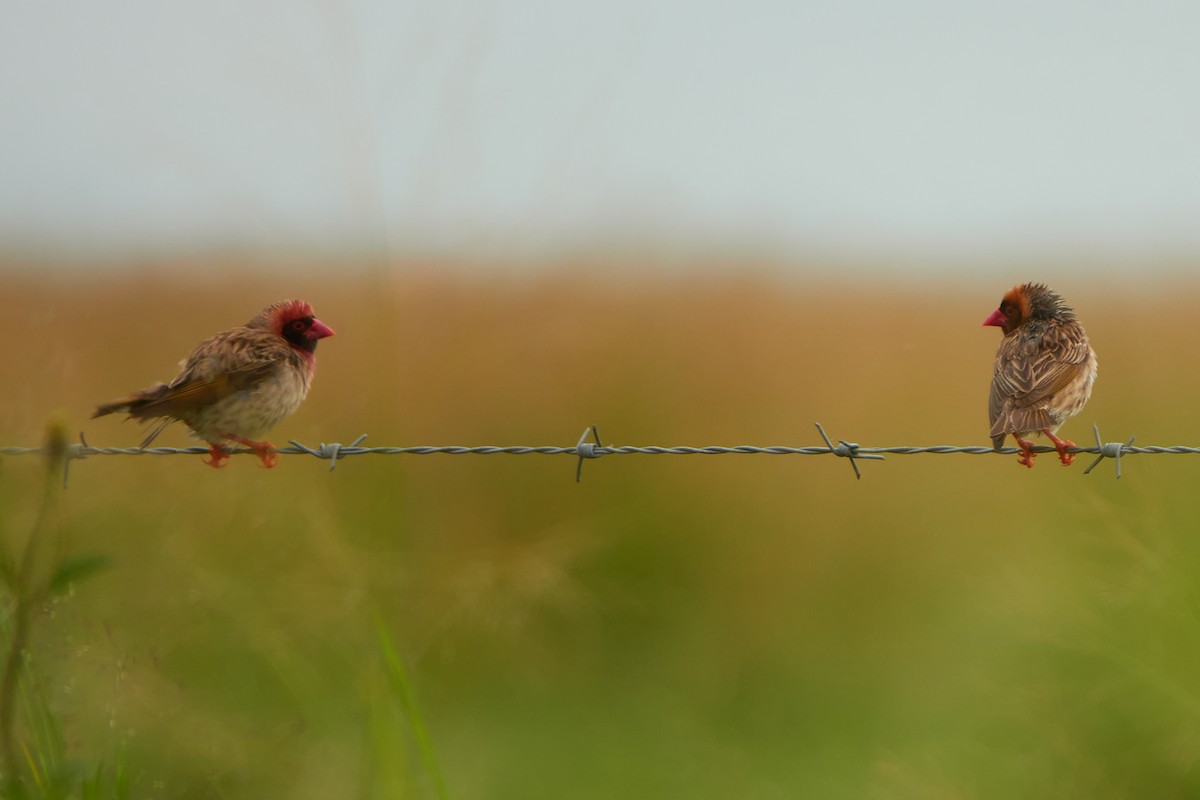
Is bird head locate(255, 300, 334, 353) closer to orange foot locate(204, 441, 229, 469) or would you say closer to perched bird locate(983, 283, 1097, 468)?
orange foot locate(204, 441, 229, 469)

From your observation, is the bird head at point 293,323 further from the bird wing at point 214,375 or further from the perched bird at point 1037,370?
the perched bird at point 1037,370

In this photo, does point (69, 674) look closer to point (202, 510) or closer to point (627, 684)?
point (202, 510)

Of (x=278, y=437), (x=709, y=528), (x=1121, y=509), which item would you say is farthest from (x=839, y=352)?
(x=278, y=437)

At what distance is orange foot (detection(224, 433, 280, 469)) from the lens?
16.0ft

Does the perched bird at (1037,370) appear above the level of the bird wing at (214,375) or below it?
above

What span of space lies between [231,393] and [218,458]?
1.13 feet

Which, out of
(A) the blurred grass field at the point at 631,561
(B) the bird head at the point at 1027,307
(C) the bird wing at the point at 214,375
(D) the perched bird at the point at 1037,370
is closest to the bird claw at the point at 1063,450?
(D) the perched bird at the point at 1037,370

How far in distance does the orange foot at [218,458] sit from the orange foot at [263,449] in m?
0.09

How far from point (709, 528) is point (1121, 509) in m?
2.40

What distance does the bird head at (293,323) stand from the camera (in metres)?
5.44

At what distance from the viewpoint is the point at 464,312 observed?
21.0ft

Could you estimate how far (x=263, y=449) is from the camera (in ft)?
16.1

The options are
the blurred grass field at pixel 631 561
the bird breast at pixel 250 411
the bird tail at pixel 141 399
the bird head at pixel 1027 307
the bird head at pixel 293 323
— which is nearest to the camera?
the bird tail at pixel 141 399

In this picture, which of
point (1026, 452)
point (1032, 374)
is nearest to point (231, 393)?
point (1026, 452)
